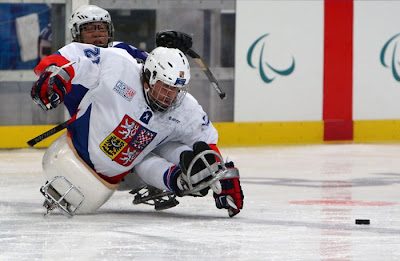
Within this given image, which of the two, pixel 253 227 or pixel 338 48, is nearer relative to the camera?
pixel 253 227

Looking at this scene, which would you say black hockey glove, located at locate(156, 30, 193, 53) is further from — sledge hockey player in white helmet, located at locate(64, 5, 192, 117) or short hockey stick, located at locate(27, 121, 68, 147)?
short hockey stick, located at locate(27, 121, 68, 147)

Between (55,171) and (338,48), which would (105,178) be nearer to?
(55,171)

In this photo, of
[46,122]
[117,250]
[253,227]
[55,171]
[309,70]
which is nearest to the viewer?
[117,250]

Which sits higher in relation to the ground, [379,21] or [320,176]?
[379,21]

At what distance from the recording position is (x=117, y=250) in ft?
14.6

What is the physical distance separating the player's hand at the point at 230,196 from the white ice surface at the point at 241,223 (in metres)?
0.06

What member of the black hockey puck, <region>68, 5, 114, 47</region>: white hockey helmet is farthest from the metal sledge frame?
the black hockey puck

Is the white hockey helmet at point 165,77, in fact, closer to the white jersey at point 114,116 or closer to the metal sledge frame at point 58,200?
the white jersey at point 114,116

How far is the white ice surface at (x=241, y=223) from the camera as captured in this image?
14.6 ft

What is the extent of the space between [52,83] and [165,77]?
0.49 metres

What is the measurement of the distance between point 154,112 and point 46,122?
154 inches

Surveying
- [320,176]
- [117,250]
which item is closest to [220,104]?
[320,176]

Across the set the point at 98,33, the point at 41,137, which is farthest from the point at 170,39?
the point at 41,137

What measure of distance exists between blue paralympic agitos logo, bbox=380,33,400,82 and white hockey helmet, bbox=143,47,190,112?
5261mm
